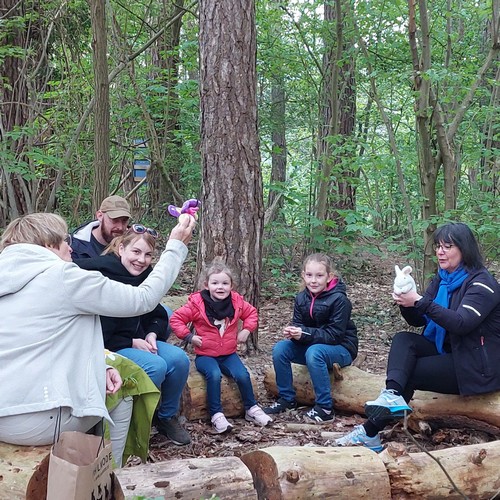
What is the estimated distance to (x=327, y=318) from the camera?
4.94 m

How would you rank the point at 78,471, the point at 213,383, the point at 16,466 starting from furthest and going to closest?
the point at 213,383 < the point at 16,466 < the point at 78,471

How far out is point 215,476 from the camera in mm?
2984

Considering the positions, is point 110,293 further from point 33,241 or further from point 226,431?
point 226,431

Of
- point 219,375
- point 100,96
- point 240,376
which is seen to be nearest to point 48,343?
point 219,375

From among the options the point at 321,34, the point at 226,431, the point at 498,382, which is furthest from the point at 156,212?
the point at 498,382

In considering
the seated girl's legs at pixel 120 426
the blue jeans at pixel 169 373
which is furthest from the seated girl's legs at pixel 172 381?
the seated girl's legs at pixel 120 426

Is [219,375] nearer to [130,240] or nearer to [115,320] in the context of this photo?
[115,320]

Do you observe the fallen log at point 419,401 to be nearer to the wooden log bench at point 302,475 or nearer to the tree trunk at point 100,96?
the wooden log bench at point 302,475

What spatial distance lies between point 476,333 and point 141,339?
2.23 meters

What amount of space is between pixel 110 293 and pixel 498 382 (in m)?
2.64

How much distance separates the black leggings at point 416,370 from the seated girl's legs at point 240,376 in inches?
42.4

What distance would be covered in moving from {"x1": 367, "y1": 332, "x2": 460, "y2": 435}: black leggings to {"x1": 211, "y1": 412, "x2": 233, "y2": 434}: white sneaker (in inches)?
46.4

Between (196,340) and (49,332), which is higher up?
(49,332)

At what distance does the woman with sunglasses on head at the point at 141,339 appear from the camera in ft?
13.6
